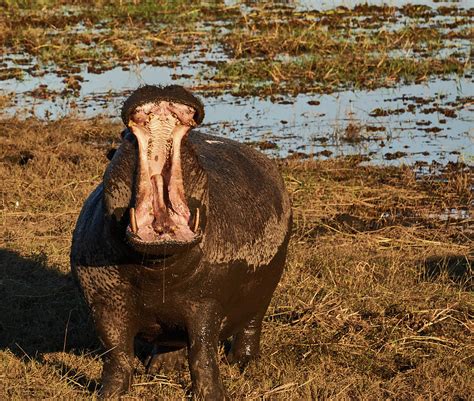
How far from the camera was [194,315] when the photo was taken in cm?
441

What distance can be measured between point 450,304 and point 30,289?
2484mm

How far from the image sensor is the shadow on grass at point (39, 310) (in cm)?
564

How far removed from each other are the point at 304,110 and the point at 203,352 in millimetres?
7654

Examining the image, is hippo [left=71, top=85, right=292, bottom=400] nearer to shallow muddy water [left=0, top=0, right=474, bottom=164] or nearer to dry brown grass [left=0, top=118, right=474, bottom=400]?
dry brown grass [left=0, top=118, right=474, bottom=400]

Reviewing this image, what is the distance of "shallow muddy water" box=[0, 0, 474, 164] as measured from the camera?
10242 mm

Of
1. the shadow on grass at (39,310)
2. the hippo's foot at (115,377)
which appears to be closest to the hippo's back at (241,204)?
the hippo's foot at (115,377)

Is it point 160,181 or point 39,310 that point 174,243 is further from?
point 39,310

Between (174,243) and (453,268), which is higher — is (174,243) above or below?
above

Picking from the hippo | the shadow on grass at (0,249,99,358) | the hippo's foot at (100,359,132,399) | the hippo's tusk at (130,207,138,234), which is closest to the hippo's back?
the hippo

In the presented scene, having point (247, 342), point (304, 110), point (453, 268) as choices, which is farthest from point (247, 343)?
point (304, 110)

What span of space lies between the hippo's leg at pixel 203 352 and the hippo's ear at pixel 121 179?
21.4 inches

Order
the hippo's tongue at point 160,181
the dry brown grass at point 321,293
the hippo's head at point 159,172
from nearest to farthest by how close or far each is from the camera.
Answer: the hippo's head at point 159,172 → the hippo's tongue at point 160,181 → the dry brown grass at point 321,293

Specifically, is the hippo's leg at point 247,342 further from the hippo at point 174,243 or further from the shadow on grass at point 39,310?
the shadow on grass at point 39,310

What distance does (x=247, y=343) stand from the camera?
17.7 feet
